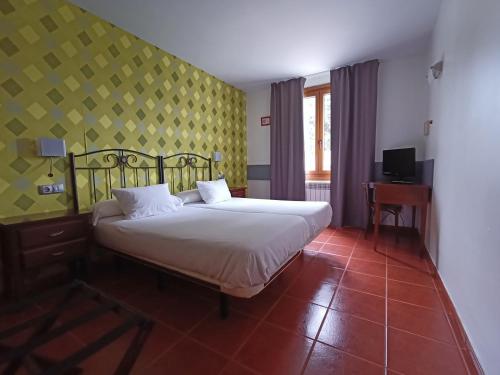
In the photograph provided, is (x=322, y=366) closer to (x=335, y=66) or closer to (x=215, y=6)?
(x=215, y=6)

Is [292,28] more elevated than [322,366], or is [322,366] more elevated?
[292,28]

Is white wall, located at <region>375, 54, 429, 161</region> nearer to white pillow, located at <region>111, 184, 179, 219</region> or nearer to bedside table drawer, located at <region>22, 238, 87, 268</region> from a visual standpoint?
white pillow, located at <region>111, 184, 179, 219</region>

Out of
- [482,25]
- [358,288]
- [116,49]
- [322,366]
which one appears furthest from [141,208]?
[482,25]

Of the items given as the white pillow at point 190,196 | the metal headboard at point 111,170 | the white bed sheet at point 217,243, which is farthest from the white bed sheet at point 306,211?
the metal headboard at point 111,170

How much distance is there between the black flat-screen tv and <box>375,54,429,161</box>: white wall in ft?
1.29

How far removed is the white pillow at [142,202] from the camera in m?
2.36

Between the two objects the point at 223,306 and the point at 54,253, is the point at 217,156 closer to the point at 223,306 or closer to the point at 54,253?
the point at 54,253

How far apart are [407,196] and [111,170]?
3.35 meters

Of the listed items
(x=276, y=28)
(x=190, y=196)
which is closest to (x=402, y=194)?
(x=276, y=28)

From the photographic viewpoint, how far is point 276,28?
2.70m

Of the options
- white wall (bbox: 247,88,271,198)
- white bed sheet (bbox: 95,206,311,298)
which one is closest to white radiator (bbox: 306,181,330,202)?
white wall (bbox: 247,88,271,198)

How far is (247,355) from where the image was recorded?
131 cm

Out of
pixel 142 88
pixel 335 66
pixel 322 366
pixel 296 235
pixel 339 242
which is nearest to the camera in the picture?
pixel 322 366

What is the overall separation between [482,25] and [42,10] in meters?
3.30
